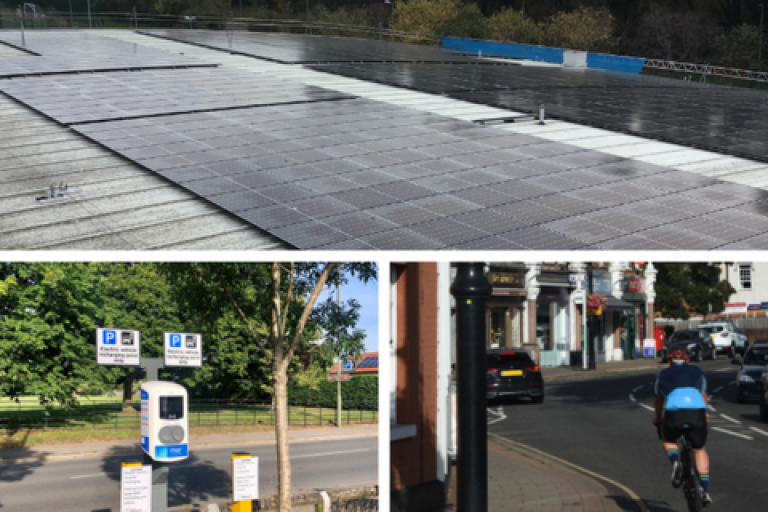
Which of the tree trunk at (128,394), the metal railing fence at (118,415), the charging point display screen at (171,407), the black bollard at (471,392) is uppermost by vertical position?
the black bollard at (471,392)

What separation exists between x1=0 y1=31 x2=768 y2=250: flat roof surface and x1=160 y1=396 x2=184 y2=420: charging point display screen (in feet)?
9.62

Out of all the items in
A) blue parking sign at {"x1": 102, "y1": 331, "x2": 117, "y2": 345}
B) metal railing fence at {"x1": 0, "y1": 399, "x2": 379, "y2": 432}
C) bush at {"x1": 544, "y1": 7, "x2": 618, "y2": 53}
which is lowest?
metal railing fence at {"x1": 0, "y1": 399, "x2": 379, "y2": 432}

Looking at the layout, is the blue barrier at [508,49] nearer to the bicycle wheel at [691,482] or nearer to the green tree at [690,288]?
the green tree at [690,288]

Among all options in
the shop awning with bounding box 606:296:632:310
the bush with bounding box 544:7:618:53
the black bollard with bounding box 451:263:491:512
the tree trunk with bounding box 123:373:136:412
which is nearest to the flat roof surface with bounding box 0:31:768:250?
the shop awning with bounding box 606:296:632:310

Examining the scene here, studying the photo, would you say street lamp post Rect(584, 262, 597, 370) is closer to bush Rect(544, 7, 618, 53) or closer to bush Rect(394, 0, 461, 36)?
bush Rect(544, 7, 618, 53)

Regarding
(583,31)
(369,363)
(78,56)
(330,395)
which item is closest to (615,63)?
(583,31)

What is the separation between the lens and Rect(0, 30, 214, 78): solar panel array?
1057 inches

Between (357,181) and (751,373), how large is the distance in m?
6.98

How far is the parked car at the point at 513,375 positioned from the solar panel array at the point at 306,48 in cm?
2069

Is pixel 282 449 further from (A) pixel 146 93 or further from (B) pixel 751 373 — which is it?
(A) pixel 146 93

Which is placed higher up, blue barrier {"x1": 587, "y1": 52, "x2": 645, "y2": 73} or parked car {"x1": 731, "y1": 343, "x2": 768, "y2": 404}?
blue barrier {"x1": 587, "y1": 52, "x2": 645, "y2": 73}

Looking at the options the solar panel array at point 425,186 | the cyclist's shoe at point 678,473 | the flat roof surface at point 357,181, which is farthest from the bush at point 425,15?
the cyclist's shoe at point 678,473

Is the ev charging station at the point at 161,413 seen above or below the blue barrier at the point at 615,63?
below

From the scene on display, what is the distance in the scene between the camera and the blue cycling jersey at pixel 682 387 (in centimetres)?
709
